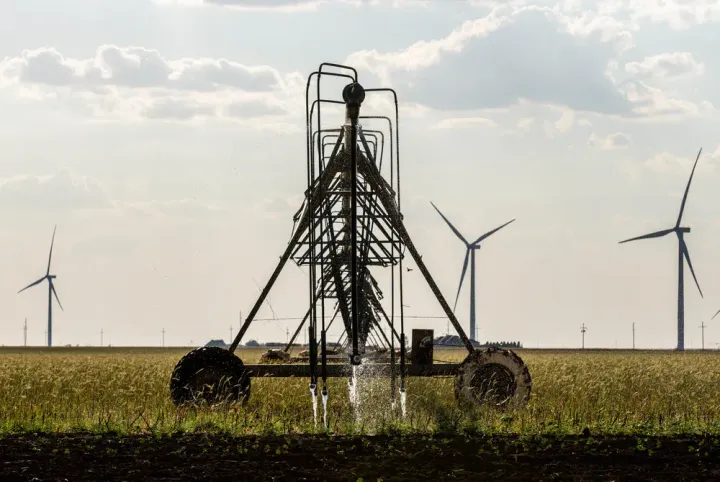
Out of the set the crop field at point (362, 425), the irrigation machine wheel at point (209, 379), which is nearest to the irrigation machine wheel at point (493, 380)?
the crop field at point (362, 425)

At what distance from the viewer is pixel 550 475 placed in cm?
1321

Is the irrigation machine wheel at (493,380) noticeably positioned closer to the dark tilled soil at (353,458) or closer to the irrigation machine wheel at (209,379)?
the dark tilled soil at (353,458)

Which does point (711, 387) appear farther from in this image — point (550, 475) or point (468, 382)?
point (550, 475)

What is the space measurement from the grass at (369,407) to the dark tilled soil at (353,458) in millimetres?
969

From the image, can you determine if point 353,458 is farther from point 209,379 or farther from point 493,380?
point 493,380

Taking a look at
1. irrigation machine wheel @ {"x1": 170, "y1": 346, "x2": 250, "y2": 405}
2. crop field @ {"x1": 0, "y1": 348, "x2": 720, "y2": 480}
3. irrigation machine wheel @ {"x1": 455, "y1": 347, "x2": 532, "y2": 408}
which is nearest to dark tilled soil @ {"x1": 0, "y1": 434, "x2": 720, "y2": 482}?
crop field @ {"x1": 0, "y1": 348, "x2": 720, "y2": 480}

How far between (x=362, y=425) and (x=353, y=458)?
9.83 feet

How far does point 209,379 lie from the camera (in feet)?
65.7

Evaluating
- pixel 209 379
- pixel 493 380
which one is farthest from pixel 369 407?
pixel 209 379

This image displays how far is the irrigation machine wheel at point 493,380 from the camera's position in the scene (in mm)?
20328

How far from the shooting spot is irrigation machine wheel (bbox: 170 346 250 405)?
65.2 ft

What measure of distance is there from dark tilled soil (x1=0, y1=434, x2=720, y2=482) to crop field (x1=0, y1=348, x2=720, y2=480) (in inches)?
1.5

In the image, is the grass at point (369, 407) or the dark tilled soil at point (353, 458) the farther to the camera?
the grass at point (369, 407)

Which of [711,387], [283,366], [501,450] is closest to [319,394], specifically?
[283,366]
